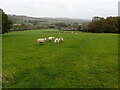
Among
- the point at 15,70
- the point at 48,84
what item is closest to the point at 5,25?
the point at 15,70

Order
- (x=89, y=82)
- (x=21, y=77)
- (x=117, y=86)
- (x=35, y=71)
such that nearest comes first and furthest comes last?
1. (x=117, y=86)
2. (x=89, y=82)
3. (x=21, y=77)
4. (x=35, y=71)

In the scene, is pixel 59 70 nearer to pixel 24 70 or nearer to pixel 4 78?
pixel 24 70

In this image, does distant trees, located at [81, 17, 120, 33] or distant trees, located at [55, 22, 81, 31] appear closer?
distant trees, located at [81, 17, 120, 33]

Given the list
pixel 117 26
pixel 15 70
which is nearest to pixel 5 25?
pixel 15 70

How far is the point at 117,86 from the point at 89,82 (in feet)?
4.39

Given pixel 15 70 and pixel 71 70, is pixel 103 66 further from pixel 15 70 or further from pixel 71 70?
pixel 15 70

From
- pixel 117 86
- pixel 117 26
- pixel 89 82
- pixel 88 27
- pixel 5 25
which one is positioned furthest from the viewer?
pixel 88 27

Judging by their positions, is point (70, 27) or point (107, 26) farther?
point (70, 27)

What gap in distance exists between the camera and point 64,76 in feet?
27.7

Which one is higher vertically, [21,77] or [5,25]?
[5,25]

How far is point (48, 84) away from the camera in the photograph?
737cm

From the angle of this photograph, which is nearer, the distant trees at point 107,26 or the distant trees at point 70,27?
the distant trees at point 107,26

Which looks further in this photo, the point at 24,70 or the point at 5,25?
the point at 5,25

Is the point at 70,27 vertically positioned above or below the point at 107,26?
above
